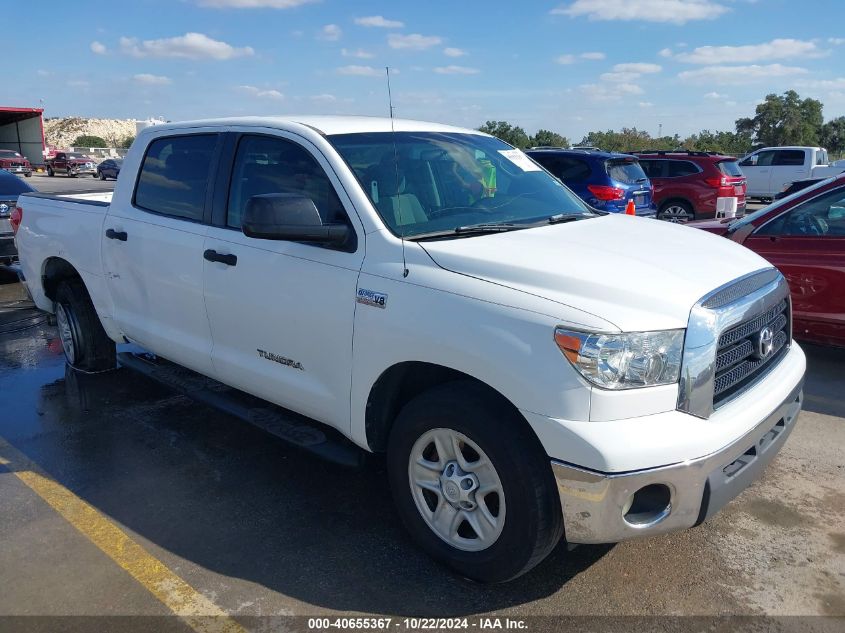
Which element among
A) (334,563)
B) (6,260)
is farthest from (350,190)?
(6,260)

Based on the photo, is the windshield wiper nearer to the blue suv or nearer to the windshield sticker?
the windshield sticker

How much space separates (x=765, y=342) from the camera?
3139mm

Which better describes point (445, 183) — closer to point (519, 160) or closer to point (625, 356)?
point (519, 160)

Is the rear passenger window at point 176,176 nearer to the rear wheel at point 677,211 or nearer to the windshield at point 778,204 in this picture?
A: the windshield at point 778,204

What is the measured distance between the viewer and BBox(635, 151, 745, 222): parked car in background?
49.6 ft

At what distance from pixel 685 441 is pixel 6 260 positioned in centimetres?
1029

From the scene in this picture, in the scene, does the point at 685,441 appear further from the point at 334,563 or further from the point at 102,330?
the point at 102,330

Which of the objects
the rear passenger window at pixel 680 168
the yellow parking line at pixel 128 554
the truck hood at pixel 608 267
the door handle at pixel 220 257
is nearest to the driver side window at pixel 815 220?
the truck hood at pixel 608 267

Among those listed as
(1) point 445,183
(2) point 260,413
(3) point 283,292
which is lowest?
(2) point 260,413

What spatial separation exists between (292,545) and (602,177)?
1019 cm

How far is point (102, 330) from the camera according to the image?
5.73m

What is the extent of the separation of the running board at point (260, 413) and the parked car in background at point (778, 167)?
21508mm

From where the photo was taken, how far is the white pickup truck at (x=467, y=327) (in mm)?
2586

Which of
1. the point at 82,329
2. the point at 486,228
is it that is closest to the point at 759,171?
the point at 82,329
